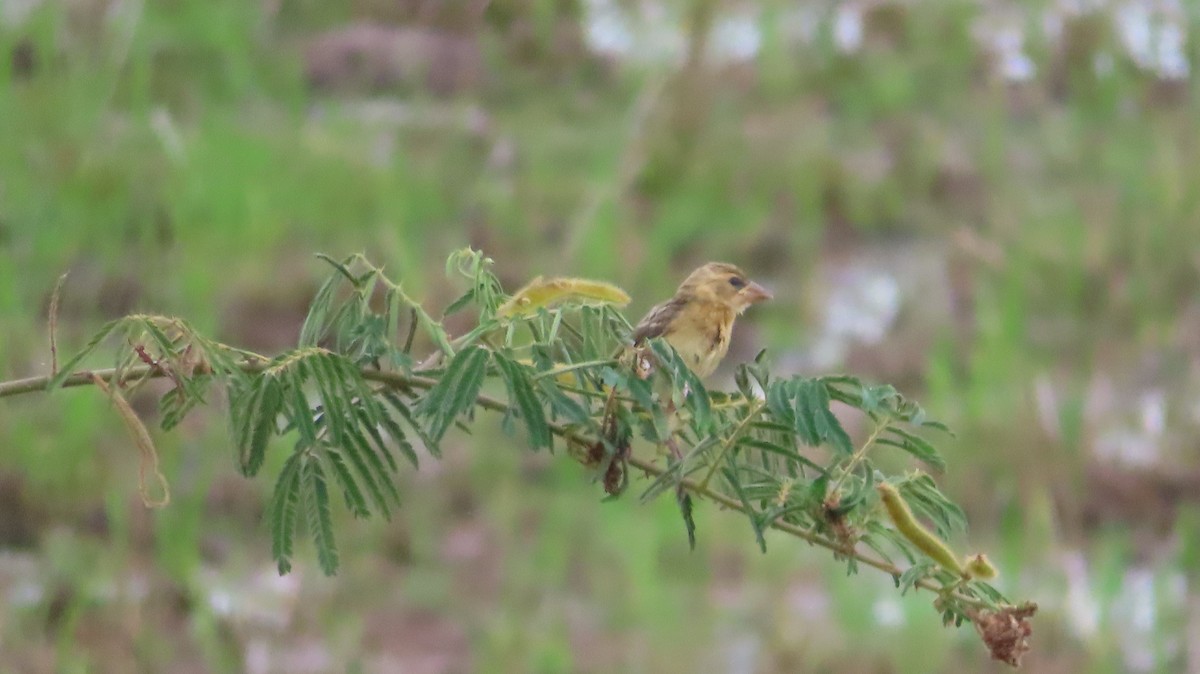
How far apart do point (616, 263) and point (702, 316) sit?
5.73ft

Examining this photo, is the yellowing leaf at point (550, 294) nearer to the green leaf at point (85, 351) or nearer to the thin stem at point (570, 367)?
the thin stem at point (570, 367)

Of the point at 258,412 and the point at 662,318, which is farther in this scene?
the point at 662,318

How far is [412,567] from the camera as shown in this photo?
3209mm

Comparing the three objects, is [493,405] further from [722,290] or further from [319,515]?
[722,290]

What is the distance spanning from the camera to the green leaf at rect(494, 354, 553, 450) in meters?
1.11

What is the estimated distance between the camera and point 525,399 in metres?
1.12

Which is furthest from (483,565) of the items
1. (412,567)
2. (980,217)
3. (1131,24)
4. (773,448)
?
(1131,24)

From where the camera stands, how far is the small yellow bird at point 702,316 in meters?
1.81

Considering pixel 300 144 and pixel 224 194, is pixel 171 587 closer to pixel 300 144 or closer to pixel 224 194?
pixel 224 194

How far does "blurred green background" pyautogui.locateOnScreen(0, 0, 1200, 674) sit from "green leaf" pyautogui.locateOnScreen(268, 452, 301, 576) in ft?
5.26

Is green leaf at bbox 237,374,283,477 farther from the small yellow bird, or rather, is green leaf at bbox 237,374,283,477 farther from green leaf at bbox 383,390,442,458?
the small yellow bird

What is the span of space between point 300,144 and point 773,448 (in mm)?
2761

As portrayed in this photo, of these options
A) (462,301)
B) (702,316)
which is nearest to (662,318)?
(702,316)

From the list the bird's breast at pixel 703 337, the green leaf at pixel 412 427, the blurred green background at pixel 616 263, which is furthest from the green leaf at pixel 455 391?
the blurred green background at pixel 616 263
